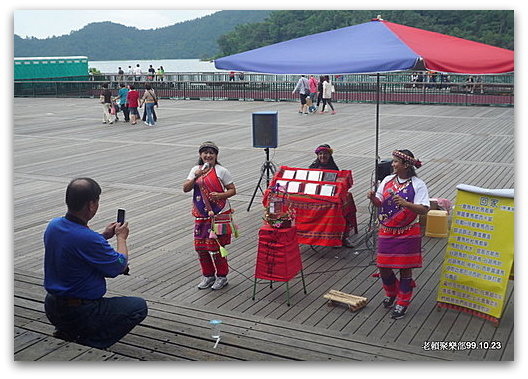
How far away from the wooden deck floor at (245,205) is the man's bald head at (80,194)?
1018 millimetres

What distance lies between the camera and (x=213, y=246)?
5961 millimetres

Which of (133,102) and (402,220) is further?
(133,102)

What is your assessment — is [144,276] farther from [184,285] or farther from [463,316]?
[463,316]

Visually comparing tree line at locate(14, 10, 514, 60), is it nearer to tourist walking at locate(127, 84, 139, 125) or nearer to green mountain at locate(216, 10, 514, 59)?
green mountain at locate(216, 10, 514, 59)

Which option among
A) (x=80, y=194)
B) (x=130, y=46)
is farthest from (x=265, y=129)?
(x=130, y=46)

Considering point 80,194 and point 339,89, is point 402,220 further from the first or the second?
point 339,89

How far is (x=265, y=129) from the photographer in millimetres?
Result: 8727

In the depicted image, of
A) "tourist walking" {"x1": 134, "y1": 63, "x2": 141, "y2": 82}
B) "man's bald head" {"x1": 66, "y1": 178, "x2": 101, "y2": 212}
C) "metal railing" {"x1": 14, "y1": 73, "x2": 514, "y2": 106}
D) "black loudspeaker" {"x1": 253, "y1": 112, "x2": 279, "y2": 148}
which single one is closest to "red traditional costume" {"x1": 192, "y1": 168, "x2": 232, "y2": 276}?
"man's bald head" {"x1": 66, "y1": 178, "x2": 101, "y2": 212}

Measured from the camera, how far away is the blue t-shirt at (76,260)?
419 cm

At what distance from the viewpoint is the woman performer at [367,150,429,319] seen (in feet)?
17.2

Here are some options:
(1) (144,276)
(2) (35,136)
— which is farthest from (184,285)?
(2) (35,136)

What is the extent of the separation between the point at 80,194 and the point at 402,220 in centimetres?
275

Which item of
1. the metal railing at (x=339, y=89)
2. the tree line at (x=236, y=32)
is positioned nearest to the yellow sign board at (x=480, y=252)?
the tree line at (x=236, y=32)

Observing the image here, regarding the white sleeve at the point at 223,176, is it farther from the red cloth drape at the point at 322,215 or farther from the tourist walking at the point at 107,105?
the tourist walking at the point at 107,105
